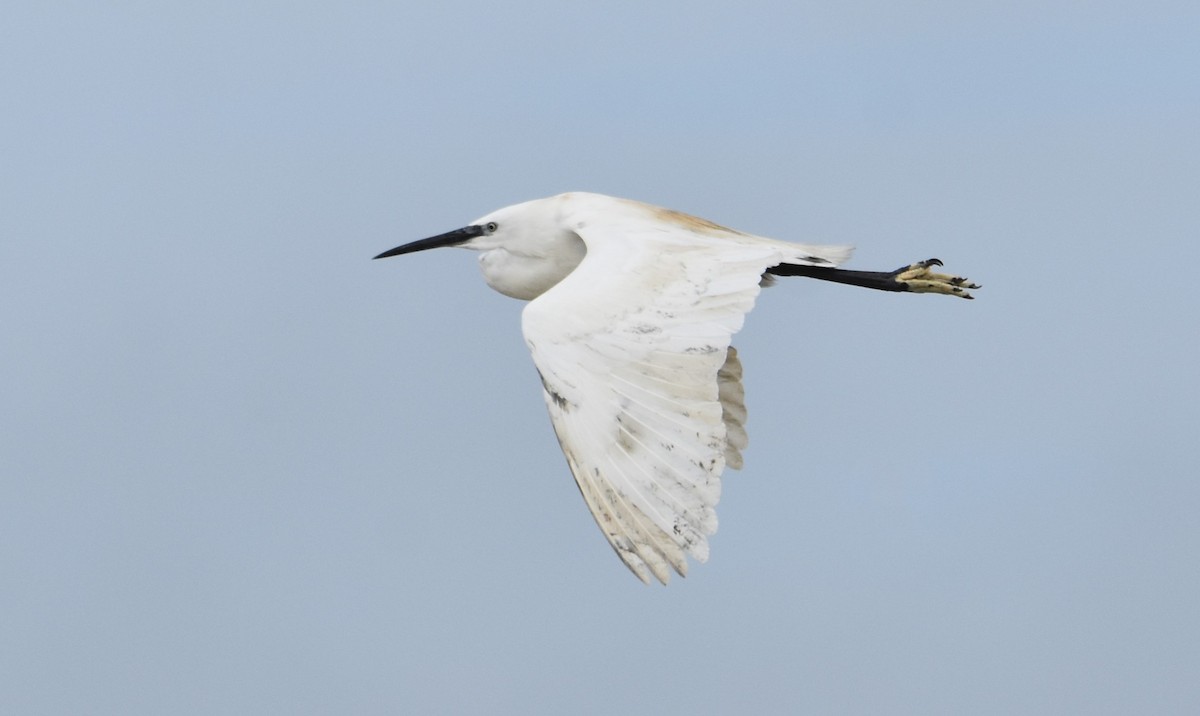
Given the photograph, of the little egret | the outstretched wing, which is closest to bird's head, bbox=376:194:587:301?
the little egret

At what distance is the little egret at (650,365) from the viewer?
30.2 feet

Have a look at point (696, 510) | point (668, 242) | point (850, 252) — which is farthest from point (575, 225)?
point (696, 510)

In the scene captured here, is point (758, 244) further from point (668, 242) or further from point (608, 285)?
point (608, 285)

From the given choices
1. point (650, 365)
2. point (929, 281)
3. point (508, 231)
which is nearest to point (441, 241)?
point (508, 231)

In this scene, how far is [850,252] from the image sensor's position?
510 inches

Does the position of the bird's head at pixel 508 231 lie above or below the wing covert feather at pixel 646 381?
above

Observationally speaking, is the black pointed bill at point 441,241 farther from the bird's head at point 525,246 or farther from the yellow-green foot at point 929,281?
the yellow-green foot at point 929,281

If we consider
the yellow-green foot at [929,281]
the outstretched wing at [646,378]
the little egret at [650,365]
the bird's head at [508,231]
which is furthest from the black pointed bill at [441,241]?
the yellow-green foot at [929,281]

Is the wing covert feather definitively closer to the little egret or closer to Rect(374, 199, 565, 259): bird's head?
the little egret

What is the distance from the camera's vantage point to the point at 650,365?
32.2 feet

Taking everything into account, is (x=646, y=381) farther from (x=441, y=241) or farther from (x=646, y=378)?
(x=441, y=241)

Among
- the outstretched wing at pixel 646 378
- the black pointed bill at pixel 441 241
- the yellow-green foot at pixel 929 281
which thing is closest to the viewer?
the outstretched wing at pixel 646 378

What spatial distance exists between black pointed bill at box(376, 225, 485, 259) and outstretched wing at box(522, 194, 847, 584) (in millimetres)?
2087

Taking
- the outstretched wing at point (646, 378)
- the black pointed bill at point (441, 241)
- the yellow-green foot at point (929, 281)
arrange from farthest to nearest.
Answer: the black pointed bill at point (441, 241) → the yellow-green foot at point (929, 281) → the outstretched wing at point (646, 378)
